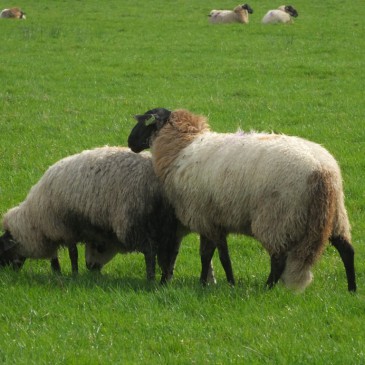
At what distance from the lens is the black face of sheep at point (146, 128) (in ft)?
28.7

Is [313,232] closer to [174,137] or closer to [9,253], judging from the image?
[174,137]

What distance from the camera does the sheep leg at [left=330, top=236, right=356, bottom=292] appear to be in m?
7.44

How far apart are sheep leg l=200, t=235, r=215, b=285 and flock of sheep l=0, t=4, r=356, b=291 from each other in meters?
0.01

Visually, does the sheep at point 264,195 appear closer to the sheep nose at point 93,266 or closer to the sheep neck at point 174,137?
the sheep neck at point 174,137

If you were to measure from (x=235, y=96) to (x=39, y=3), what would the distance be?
2018cm

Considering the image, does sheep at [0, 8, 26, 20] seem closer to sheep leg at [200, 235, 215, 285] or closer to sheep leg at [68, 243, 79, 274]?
sheep leg at [68, 243, 79, 274]

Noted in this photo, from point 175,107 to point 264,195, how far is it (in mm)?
9619

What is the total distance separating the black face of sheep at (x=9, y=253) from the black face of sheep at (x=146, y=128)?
5.67 ft

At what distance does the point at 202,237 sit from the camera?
806cm

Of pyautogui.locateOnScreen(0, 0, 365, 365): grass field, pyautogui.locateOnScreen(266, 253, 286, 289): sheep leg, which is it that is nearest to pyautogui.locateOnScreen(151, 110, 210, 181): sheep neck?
pyautogui.locateOnScreen(0, 0, 365, 365): grass field

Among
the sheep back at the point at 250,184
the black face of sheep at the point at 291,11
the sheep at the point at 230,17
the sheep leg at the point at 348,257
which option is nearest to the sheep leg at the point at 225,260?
the sheep back at the point at 250,184

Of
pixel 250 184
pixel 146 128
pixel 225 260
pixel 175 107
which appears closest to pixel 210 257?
pixel 225 260

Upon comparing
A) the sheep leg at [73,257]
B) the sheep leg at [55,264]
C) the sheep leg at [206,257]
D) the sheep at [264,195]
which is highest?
the sheep at [264,195]

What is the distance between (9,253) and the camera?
8.98 m
